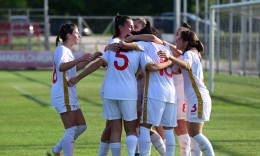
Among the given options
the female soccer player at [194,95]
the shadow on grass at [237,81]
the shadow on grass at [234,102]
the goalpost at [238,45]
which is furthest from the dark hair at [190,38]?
the goalpost at [238,45]

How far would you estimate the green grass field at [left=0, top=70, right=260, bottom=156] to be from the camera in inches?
488

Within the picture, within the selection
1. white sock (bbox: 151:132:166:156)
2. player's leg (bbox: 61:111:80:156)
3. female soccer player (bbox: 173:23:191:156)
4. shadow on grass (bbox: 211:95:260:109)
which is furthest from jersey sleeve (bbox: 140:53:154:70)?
shadow on grass (bbox: 211:95:260:109)

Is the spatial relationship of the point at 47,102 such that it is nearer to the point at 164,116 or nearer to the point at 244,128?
the point at 244,128

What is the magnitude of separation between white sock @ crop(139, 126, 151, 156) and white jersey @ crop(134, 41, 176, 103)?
0.45 m

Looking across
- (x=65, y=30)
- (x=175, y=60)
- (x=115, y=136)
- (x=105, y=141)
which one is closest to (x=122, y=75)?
(x=175, y=60)

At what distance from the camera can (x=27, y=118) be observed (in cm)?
1725

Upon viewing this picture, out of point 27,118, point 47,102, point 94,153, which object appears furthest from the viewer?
point 47,102

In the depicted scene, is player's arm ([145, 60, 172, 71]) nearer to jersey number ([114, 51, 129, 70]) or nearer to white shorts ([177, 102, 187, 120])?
jersey number ([114, 51, 129, 70])

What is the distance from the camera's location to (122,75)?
9.80 meters

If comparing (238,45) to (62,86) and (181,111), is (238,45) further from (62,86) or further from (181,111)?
(62,86)

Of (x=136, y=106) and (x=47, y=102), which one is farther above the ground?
(x=136, y=106)

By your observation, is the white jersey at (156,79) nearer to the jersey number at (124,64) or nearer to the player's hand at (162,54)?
the player's hand at (162,54)

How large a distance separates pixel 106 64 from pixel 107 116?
0.66 m

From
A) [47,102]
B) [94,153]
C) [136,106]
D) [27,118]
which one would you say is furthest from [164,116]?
[47,102]
